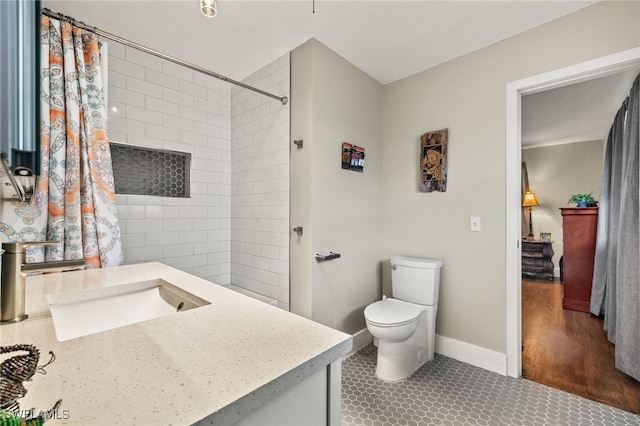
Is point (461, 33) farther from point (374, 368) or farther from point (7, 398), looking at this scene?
point (7, 398)

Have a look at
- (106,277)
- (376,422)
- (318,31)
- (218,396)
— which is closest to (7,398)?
(218,396)

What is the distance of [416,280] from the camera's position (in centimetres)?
232

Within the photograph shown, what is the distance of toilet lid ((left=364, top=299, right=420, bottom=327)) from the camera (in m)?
1.93

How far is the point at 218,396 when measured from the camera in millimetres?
511

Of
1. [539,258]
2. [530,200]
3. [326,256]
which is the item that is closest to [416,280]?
[326,256]

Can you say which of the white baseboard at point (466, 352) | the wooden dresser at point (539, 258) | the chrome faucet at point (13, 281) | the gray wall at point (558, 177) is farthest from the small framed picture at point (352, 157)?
the gray wall at point (558, 177)

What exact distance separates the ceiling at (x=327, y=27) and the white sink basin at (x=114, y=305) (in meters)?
1.69

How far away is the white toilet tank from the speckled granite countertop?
5.46ft

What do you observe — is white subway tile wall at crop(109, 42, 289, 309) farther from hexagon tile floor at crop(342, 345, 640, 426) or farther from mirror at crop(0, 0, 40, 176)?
mirror at crop(0, 0, 40, 176)

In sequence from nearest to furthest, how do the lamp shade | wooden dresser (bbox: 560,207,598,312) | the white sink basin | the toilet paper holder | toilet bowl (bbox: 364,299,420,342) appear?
the white sink basin, toilet bowl (bbox: 364,299,420,342), the toilet paper holder, wooden dresser (bbox: 560,207,598,312), the lamp shade

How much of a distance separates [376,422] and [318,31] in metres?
Result: 2.48

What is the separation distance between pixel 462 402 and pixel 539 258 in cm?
423

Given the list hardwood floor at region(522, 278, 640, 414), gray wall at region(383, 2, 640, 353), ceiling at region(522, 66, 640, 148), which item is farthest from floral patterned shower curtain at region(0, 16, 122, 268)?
ceiling at region(522, 66, 640, 148)

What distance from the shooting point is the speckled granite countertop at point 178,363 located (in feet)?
1.59
